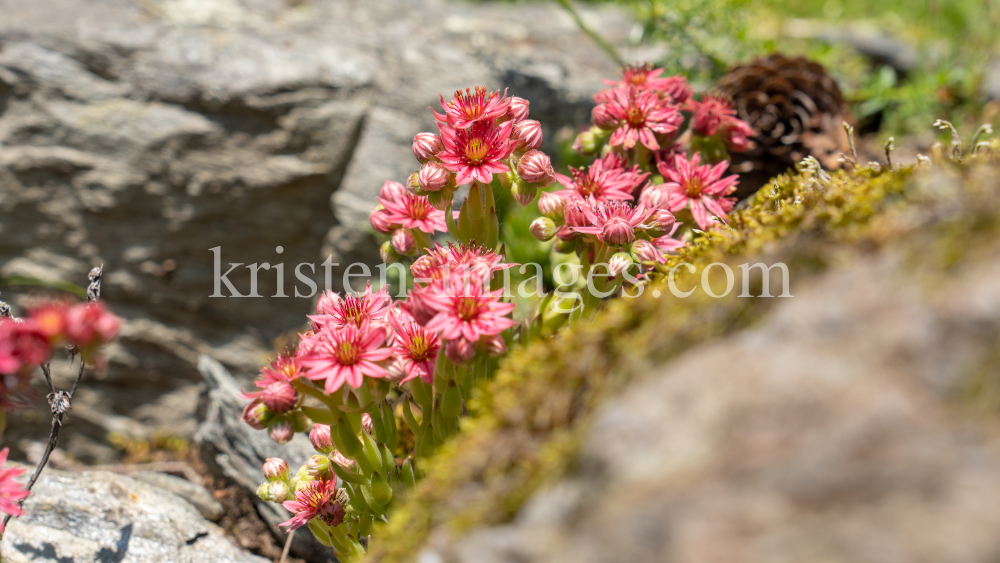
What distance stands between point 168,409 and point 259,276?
0.99 m

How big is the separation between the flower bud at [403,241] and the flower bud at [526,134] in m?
0.47

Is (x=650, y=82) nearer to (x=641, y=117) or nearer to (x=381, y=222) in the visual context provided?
(x=641, y=117)

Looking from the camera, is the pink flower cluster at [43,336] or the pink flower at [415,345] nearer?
the pink flower cluster at [43,336]

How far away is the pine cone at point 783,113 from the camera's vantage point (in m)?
2.83

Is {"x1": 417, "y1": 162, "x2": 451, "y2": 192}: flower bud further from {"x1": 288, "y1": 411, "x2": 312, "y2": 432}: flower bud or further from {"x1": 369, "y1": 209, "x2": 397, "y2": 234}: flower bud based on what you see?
{"x1": 288, "y1": 411, "x2": 312, "y2": 432}: flower bud

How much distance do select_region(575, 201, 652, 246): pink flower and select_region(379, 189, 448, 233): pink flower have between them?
48cm

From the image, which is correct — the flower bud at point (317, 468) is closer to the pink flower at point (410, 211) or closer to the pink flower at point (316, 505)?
the pink flower at point (316, 505)

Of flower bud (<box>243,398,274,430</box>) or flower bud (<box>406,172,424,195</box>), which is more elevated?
flower bud (<box>406,172,424,195</box>)

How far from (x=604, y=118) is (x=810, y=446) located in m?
1.58

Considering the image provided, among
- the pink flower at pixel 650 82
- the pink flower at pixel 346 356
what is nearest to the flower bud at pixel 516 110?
the pink flower at pixel 650 82

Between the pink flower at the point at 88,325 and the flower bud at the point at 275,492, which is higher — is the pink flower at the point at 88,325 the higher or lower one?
the higher one

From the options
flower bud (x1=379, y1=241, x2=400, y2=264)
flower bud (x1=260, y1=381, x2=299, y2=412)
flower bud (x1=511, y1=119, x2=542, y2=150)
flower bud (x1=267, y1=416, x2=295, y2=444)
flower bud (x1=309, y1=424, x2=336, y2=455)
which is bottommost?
flower bud (x1=309, y1=424, x2=336, y2=455)

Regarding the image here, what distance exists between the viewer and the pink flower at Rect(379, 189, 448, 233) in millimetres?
1992

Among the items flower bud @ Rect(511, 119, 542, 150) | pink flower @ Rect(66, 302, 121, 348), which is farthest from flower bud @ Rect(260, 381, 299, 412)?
flower bud @ Rect(511, 119, 542, 150)
